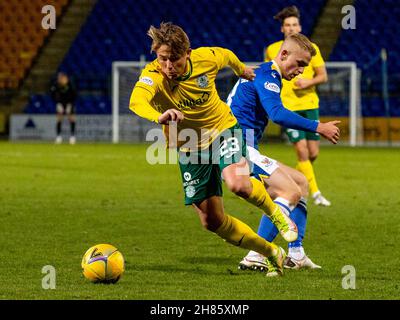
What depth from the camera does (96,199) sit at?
45.0ft

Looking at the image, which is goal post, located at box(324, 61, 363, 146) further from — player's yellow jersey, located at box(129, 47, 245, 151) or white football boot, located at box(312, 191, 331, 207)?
player's yellow jersey, located at box(129, 47, 245, 151)

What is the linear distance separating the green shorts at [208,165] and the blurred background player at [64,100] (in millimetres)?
21201

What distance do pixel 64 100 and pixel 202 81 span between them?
22209mm

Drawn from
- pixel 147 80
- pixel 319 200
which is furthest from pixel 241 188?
pixel 319 200

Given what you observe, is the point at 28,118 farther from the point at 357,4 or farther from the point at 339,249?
the point at 339,249

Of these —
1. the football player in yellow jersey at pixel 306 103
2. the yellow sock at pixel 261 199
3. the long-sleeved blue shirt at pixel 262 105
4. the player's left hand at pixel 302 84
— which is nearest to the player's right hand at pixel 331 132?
the long-sleeved blue shirt at pixel 262 105

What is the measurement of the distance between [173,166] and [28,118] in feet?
33.4

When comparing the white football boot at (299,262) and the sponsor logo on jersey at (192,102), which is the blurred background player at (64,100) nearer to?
the white football boot at (299,262)

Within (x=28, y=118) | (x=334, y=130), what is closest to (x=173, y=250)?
(x=334, y=130)

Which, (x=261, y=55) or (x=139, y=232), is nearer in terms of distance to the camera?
(x=139, y=232)

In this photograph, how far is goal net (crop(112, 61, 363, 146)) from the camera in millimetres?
27719

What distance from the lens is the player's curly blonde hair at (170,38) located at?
6793 millimetres

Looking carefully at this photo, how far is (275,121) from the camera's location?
7.60 metres

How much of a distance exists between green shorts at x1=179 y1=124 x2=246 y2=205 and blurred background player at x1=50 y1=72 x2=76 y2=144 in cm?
2120
